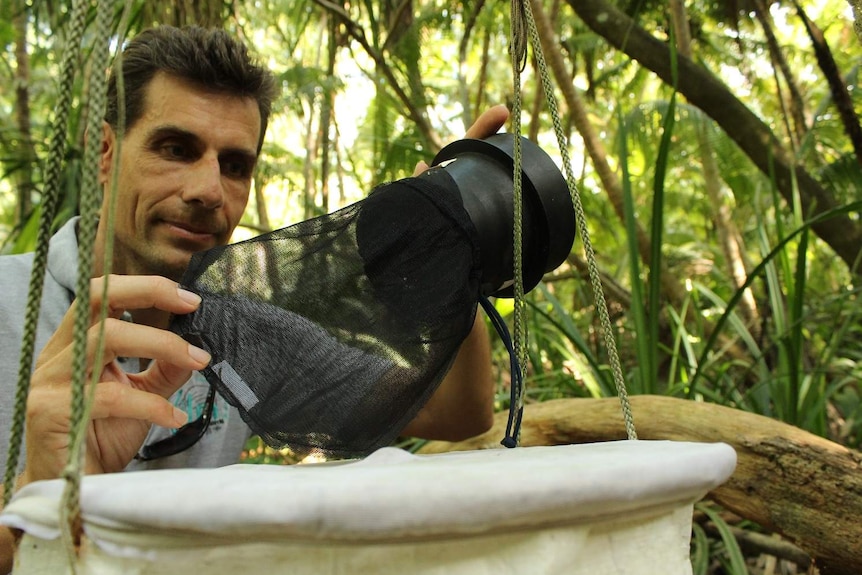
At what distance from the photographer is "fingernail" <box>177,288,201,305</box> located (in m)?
0.53

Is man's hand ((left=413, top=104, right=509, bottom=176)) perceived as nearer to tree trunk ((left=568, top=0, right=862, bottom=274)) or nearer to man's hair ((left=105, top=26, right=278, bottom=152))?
man's hair ((left=105, top=26, right=278, bottom=152))

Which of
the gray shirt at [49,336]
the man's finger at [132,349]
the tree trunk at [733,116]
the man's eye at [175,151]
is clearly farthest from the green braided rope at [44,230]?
the tree trunk at [733,116]

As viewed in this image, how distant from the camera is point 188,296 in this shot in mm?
531

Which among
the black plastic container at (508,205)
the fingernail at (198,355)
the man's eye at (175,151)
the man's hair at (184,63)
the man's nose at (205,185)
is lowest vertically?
the fingernail at (198,355)

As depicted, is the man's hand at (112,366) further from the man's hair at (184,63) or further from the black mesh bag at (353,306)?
the man's hair at (184,63)

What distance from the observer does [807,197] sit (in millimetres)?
1787

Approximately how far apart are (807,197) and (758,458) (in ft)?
3.58

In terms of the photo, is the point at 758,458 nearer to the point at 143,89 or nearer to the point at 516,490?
the point at 516,490

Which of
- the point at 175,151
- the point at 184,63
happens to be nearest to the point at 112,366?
the point at 175,151

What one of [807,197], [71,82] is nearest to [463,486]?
[71,82]

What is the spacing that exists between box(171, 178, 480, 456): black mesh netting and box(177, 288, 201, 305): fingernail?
1 centimetres

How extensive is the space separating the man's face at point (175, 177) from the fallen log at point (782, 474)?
0.73 m

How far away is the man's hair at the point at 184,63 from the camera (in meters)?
1.09

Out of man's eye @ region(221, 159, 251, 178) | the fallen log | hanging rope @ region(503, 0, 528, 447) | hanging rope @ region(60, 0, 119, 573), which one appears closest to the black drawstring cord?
hanging rope @ region(503, 0, 528, 447)
